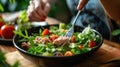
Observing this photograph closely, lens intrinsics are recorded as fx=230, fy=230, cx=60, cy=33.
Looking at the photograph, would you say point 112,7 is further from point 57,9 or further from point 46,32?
point 57,9

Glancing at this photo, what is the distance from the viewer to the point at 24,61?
75 centimetres

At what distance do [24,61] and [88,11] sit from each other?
0.43 metres

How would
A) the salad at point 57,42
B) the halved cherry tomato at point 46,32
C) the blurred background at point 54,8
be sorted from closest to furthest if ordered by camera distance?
1. the salad at point 57,42
2. the halved cherry tomato at point 46,32
3. the blurred background at point 54,8

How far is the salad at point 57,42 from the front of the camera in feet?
2.25

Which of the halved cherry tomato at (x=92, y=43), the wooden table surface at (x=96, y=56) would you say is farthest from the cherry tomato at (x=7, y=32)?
the halved cherry tomato at (x=92, y=43)

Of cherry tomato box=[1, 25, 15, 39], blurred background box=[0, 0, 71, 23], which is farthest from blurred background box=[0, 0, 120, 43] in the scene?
cherry tomato box=[1, 25, 15, 39]

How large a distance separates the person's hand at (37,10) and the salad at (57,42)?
188 mm

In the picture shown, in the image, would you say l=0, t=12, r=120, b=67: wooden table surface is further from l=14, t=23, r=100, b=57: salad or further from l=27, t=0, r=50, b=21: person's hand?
l=27, t=0, r=50, b=21: person's hand

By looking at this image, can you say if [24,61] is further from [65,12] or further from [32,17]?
[65,12]

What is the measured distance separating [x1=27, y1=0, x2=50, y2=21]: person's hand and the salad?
0.19 m

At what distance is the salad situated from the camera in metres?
0.69

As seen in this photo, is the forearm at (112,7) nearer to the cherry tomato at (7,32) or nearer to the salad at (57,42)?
the salad at (57,42)

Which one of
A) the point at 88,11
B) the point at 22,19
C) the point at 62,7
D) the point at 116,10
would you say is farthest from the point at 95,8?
the point at 62,7

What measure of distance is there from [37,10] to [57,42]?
373 mm
